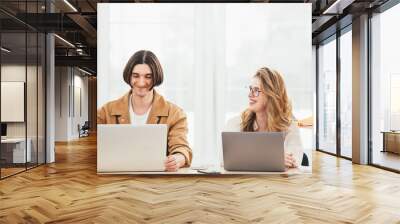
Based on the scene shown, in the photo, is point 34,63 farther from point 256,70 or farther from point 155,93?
point 256,70

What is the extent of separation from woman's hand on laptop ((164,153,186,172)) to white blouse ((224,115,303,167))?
87 cm

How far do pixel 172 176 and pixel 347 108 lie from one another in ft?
15.5

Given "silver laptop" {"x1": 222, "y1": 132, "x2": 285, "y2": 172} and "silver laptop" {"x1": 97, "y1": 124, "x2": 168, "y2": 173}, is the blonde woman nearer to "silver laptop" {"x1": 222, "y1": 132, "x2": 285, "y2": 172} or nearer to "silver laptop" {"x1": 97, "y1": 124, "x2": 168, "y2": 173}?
"silver laptop" {"x1": 222, "y1": 132, "x2": 285, "y2": 172}

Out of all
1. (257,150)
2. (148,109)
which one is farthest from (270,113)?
(148,109)

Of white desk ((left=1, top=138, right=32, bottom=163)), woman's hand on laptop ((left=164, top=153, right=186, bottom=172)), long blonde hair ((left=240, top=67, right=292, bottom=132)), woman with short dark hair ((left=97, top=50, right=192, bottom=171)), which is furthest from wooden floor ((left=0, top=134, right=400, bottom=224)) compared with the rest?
long blonde hair ((left=240, top=67, right=292, bottom=132))

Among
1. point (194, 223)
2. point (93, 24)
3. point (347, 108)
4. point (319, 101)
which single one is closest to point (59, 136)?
point (93, 24)

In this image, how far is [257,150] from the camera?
600 cm

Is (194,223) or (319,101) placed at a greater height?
(319,101)

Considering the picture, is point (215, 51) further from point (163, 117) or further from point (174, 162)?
point (174, 162)

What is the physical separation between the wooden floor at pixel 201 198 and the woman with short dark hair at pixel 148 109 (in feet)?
1.58

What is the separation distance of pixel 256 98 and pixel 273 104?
29 cm

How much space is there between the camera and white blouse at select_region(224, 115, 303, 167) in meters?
6.20

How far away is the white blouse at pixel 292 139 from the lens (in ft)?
20.3

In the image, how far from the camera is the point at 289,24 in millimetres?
6254
